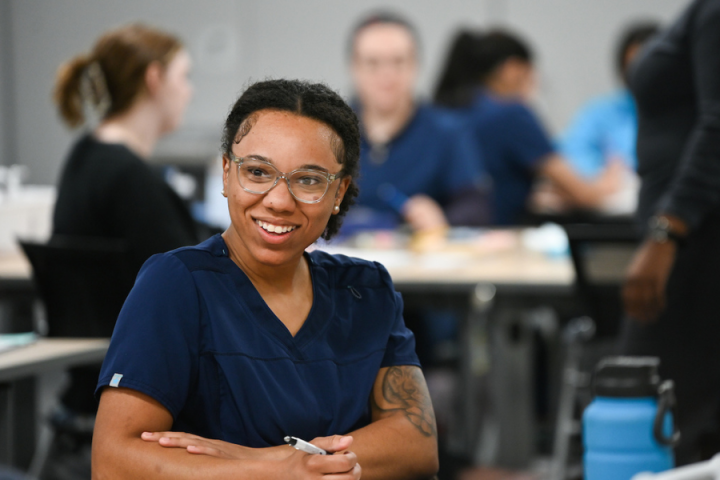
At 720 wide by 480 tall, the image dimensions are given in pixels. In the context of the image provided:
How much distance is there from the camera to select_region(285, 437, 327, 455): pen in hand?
971mm

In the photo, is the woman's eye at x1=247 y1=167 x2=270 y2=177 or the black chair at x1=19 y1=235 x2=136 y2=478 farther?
the black chair at x1=19 y1=235 x2=136 y2=478

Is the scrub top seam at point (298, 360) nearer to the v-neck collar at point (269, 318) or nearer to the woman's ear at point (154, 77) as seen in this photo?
the v-neck collar at point (269, 318)

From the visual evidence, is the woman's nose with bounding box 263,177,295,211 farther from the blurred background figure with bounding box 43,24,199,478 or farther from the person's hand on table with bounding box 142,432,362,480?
the blurred background figure with bounding box 43,24,199,478

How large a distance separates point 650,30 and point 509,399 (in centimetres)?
200

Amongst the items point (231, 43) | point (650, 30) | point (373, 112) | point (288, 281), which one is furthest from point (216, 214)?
point (231, 43)

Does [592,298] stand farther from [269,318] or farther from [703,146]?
[269,318]

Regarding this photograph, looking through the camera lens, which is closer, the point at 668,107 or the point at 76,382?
the point at 668,107

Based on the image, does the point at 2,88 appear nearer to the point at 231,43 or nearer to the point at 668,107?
the point at 231,43

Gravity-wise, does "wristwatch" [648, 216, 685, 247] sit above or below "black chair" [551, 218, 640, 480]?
above

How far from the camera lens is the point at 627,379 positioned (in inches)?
50.7

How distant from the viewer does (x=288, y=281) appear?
116cm

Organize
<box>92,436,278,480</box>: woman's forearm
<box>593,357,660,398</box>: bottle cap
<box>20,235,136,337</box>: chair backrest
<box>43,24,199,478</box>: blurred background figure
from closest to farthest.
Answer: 1. <box>92,436,278,480</box>: woman's forearm
2. <box>593,357,660,398</box>: bottle cap
3. <box>20,235,136,337</box>: chair backrest
4. <box>43,24,199,478</box>: blurred background figure

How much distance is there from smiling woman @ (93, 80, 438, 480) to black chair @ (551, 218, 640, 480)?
1193mm

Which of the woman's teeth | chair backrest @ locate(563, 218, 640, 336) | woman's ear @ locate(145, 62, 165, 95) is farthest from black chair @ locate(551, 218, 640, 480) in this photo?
the woman's teeth
